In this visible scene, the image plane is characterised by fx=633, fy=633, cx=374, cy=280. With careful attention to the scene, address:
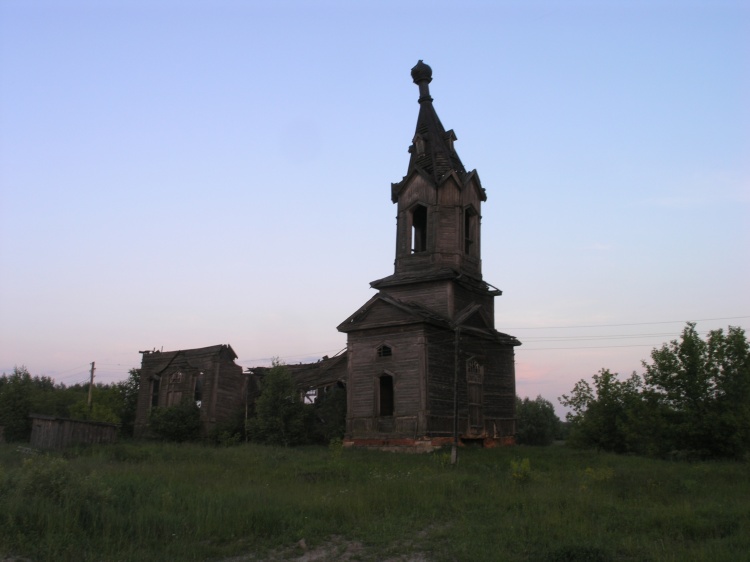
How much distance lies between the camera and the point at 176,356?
3934 cm

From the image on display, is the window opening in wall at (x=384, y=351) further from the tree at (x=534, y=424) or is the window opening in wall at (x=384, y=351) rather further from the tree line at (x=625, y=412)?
the tree at (x=534, y=424)

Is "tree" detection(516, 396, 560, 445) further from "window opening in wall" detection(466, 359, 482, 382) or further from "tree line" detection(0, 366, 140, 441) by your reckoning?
"tree line" detection(0, 366, 140, 441)

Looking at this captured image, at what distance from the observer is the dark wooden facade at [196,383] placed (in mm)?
37156

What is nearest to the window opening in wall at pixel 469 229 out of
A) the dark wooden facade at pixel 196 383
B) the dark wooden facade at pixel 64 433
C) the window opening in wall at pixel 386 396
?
the window opening in wall at pixel 386 396

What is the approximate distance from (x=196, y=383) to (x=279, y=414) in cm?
869

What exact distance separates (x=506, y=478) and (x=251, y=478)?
7.79 m

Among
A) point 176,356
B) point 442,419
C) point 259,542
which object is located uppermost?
point 176,356

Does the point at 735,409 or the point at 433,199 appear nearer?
the point at 735,409

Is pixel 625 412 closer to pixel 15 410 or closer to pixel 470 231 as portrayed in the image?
pixel 470 231

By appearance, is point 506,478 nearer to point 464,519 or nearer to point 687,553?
point 464,519

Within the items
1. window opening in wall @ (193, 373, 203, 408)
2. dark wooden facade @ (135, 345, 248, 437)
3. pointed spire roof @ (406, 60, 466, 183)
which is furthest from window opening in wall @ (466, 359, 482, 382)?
window opening in wall @ (193, 373, 203, 408)

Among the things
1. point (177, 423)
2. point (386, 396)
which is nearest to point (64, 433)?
point (177, 423)

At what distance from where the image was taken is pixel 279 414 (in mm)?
31922

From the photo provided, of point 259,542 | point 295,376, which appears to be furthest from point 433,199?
point 259,542
